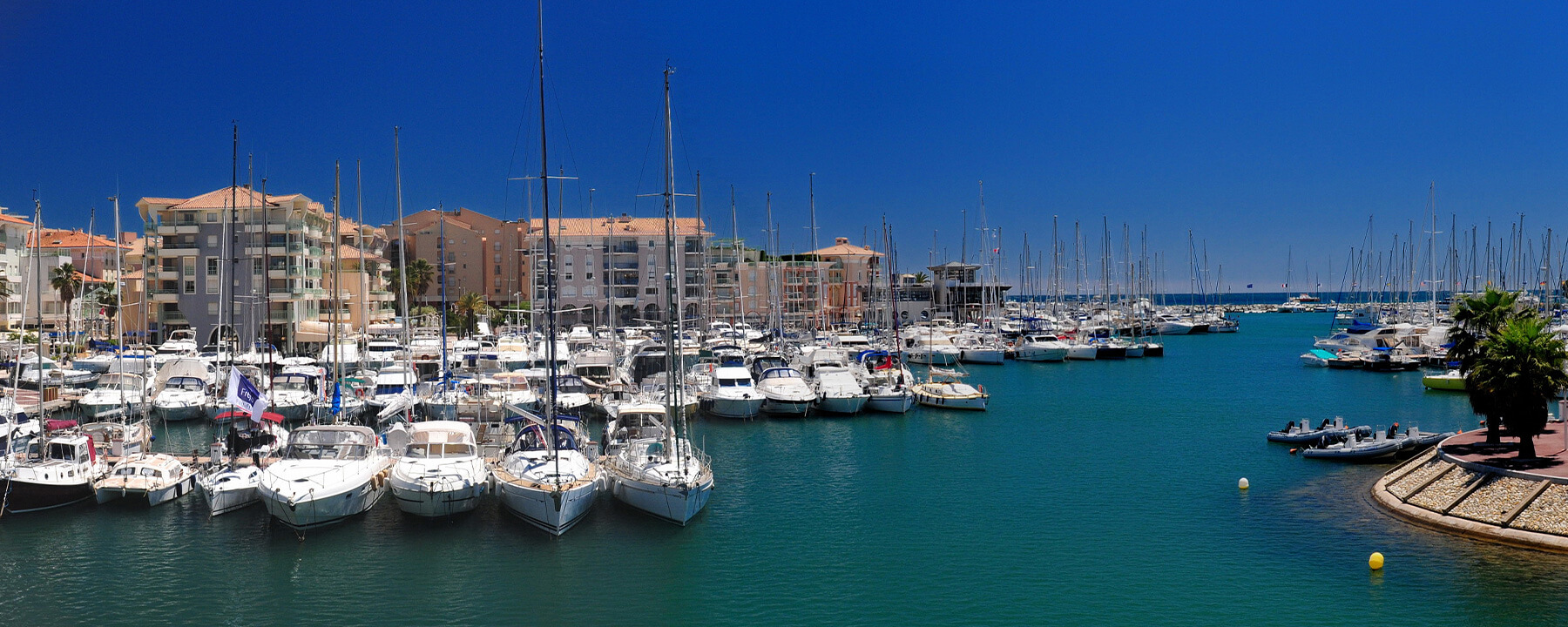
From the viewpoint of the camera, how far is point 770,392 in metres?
56.0

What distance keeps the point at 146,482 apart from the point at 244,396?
4014mm

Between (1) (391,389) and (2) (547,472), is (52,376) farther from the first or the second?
(2) (547,472)

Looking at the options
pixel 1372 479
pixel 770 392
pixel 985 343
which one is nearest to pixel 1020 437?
pixel 770 392

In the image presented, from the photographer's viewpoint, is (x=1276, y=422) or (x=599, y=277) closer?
(x=1276, y=422)

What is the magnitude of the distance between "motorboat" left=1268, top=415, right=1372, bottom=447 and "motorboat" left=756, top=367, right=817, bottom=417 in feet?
74.9

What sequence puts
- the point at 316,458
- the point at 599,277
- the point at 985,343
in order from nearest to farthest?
1. the point at 316,458
2. the point at 985,343
3. the point at 599,277

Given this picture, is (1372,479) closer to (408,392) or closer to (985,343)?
(408,392)

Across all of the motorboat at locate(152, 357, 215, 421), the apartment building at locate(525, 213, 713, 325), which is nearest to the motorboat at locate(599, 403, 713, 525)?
the motorboat at locate(152, 357, 215, 421)

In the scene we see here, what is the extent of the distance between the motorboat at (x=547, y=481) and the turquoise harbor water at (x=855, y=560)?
0.55 m

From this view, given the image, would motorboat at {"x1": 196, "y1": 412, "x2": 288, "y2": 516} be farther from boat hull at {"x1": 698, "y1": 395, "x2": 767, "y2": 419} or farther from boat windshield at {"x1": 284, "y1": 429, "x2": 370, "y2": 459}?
boat hull at {"x1": 698, "y1": 395, "x2": 767, "y2": 419}

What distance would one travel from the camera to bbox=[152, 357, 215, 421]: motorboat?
51.8 m

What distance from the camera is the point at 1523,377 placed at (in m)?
30.5

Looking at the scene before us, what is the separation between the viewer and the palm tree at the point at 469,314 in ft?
349

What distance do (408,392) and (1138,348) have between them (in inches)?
3188
